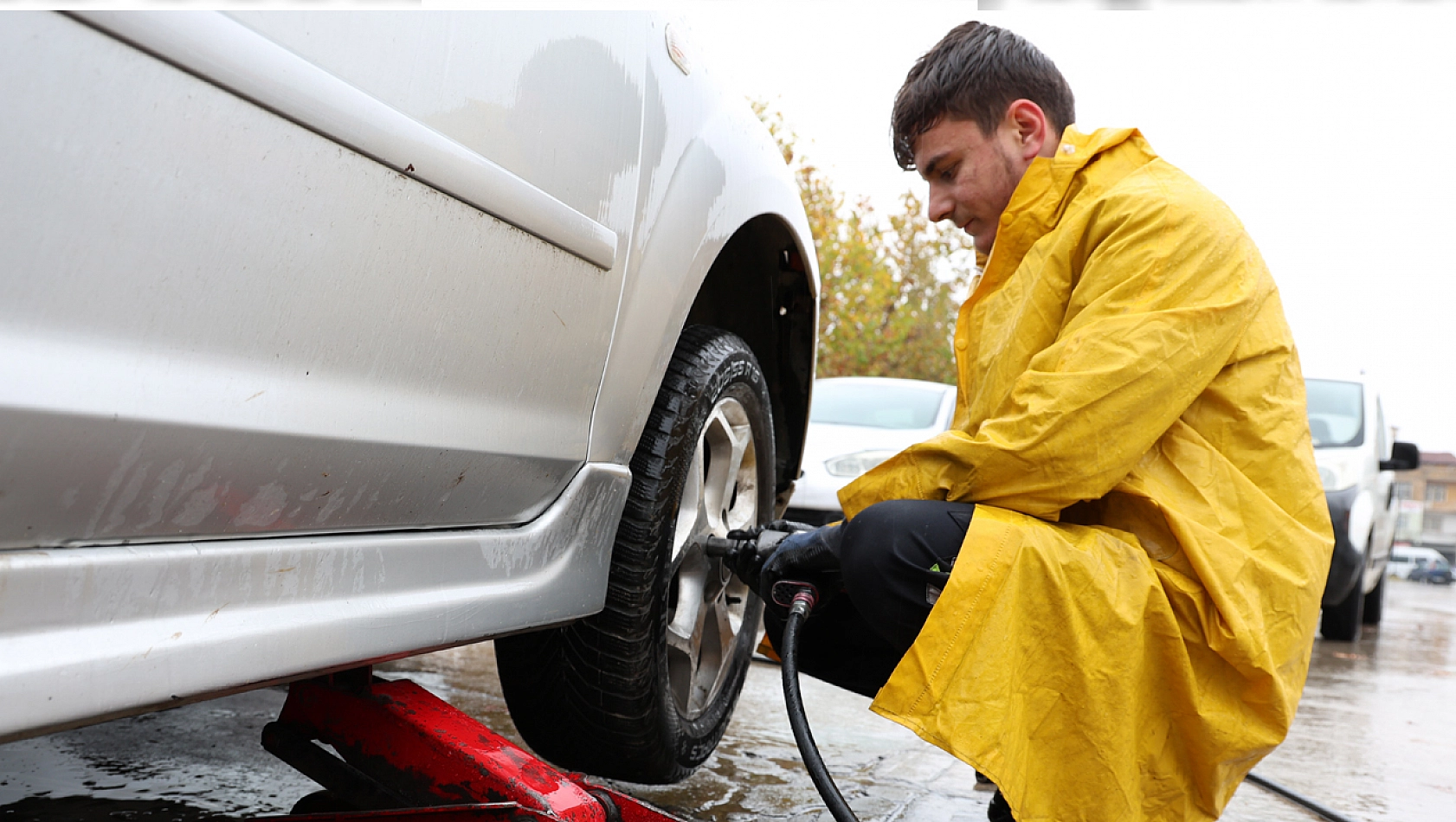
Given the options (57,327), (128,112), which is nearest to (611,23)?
(128,112)

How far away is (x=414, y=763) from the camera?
4.41 ft

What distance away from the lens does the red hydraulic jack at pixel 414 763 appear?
127 centimetres

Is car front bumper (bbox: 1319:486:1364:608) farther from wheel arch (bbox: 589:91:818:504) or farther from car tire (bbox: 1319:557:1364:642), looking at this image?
wheel arch (bbox: 589:91:818:504)

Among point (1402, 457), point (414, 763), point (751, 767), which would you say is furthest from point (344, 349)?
point (1402, 457)

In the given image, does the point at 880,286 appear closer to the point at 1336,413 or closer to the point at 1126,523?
the point at 1336,413

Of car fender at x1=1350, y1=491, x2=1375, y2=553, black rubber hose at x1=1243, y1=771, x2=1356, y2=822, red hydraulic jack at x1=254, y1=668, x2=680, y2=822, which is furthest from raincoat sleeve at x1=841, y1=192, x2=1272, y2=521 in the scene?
car fender at x1=1350, y1=491, x2=1375, y2=553

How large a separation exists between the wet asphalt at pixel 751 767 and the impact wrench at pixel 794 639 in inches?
14.7

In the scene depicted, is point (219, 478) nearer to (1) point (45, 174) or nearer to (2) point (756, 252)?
(1) point (45, 174)

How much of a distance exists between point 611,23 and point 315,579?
780mm

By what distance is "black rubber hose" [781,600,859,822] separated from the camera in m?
1.40

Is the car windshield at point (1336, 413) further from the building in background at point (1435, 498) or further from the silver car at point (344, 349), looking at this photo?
the building in background at point (1435, 498)

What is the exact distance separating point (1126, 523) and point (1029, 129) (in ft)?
2.19

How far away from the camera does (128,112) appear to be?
2.56 feet

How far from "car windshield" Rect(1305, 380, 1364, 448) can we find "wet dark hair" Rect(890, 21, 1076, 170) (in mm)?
4648
